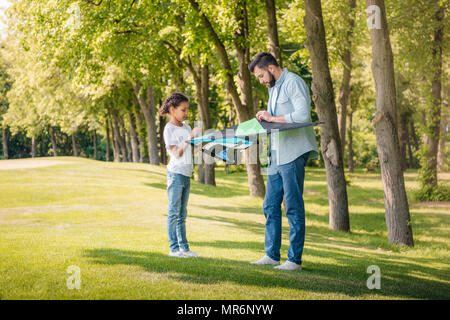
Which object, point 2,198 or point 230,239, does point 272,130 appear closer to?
point 230,239

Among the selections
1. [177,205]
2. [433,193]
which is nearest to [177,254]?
[177,205]

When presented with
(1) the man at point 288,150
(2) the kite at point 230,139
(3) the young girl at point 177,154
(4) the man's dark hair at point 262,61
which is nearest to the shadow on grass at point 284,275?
(1) the man at point 288,150

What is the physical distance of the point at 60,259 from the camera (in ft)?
20.8

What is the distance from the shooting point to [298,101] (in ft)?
18.5

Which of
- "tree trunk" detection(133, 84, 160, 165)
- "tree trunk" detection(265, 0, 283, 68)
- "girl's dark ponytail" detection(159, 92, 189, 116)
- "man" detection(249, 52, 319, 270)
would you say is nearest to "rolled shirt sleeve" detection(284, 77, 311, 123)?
"man" detection(249, 52, 319, 270)

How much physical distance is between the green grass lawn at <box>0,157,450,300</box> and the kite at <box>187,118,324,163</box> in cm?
160

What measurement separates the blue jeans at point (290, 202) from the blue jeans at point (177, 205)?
4.20ft

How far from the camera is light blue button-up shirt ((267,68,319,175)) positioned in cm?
561

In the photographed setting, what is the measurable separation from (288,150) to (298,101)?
2.11 feet

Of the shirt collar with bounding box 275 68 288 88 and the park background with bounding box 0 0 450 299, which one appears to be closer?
the park background with bounding box 0 0 450 299

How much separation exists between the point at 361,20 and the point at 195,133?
14.9 m

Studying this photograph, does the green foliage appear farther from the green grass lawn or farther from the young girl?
the young girl

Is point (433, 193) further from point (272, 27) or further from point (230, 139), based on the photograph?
point (230, 139)

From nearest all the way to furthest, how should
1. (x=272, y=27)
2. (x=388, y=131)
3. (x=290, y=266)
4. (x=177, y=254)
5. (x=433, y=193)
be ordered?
(x=290, y=266)
(x=177, y=254)
(x=388, y=131)
(x=272, y=27)
(x=433, y=193)
